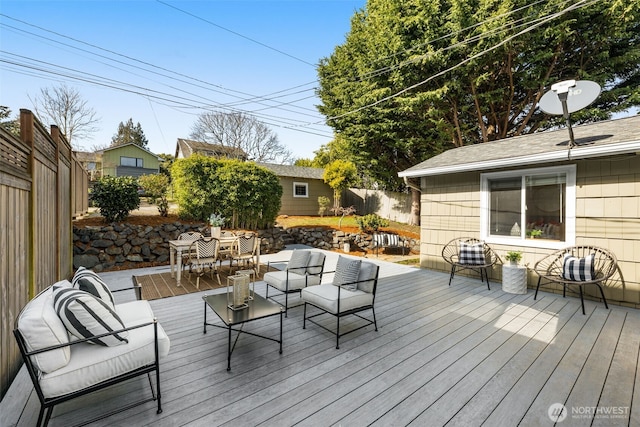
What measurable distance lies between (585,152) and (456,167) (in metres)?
2.06

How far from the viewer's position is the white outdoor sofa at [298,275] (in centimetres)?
411

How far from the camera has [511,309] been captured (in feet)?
13.8

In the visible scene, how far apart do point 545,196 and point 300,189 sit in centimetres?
1310

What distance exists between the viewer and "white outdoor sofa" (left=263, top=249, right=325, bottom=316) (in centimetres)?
411

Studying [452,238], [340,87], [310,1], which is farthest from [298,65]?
[452,238]

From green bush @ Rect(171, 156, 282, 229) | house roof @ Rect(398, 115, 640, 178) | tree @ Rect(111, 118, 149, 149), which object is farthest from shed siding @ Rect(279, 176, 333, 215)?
tree @ Rect(111, 118, 149, 149)

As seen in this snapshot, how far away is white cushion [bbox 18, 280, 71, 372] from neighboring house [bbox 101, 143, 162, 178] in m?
25.5

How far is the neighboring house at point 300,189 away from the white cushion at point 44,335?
563 inches

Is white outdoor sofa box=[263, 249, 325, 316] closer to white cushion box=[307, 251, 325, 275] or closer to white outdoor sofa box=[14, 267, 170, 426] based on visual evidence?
white cushion box=[307, 251, 325, 275]

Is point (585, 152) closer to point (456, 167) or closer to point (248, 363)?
point (456, 167)

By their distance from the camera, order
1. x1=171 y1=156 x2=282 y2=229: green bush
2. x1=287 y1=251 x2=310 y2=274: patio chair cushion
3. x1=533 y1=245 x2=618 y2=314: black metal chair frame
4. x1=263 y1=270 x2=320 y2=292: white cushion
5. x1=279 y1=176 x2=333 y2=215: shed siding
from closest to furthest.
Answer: x1=263 y1=270 x2=320 y2=292: white cushion → x1=533 y1=245 x2=618 y2=314: black metal chair frame → x1=287 y1=251 x2=310 y2=274: patio chair cushion → x1=171 y1=156 x2=282 y2=229: green bush → x1=279 y1=176 x2=333 y2=215: shed siding

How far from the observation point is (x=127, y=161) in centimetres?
2447

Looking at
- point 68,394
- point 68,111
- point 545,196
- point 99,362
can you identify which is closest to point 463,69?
point 545,196

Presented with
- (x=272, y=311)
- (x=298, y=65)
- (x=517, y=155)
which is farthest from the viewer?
(x=298, y=65)
